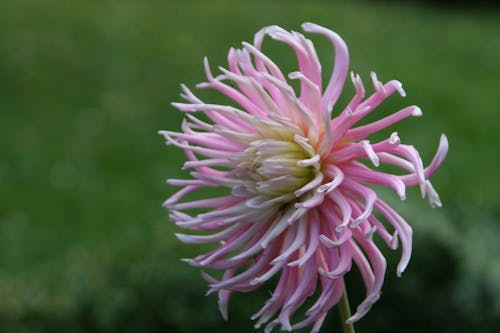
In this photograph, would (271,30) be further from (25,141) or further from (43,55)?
(43,55)

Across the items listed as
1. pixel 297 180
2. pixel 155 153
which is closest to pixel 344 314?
pixel 297 180

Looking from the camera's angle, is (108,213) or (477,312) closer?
(477,312)

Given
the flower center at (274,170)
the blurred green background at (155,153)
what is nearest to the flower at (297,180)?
the flower center at (274,170)

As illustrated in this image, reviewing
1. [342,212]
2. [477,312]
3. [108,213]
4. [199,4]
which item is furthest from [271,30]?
[199,4]

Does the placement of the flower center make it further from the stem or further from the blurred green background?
the blurred green background

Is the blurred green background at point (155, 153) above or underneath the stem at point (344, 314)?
underneath

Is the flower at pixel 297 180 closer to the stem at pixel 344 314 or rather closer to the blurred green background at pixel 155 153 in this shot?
the stem at pixel 344 314
